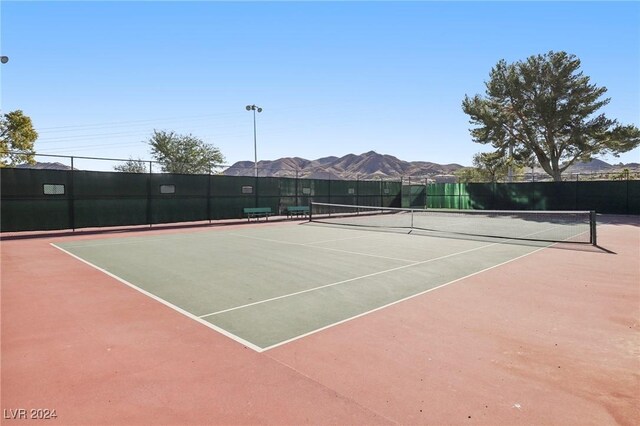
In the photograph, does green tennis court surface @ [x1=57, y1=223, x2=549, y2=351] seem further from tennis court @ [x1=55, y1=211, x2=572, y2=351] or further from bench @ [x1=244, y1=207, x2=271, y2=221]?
bench @ [x1=244, y1=207, x2=271, y2=221]

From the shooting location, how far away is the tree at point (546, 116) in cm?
3153

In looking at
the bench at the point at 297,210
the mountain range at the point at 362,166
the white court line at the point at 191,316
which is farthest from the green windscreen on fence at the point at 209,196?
the mountain range at the point at 362,166

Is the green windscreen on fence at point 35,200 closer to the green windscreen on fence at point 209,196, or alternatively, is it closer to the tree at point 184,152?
the green windscreen on fence at point 209,196

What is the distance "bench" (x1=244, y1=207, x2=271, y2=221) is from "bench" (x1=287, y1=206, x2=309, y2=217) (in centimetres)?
171

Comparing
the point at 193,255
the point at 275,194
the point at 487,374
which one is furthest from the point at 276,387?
the point at 275,194

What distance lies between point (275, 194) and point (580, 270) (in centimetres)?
1942

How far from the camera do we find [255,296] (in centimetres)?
680

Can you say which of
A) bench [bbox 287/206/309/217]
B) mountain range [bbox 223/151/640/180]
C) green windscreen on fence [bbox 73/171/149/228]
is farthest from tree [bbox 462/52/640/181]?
mountain range [bbox 223/151/640/180]

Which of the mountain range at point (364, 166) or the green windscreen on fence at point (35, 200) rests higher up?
the mountain range at point (364, 166)

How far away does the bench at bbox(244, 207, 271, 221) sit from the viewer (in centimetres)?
2343

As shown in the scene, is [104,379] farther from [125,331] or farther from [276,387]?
[276,387]

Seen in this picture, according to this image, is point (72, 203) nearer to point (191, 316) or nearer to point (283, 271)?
point (283, 271)

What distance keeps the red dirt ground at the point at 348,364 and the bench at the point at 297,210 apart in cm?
1892

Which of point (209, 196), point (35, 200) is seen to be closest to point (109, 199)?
point (35, 200)
